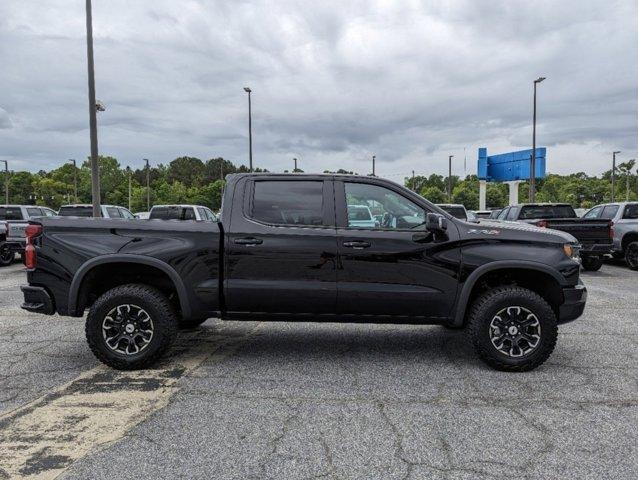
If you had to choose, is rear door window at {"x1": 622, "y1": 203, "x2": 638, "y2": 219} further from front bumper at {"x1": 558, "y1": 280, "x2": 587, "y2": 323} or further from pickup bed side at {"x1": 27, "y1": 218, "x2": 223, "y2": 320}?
pickup bed side at {"x1": 27, "y1": 218, "x2": 223, "y2": 320}

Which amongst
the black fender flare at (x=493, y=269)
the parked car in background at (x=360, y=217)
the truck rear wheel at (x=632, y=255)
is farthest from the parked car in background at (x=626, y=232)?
the parked car in background at (x=360, y=217)

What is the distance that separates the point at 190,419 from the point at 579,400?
2.99 m

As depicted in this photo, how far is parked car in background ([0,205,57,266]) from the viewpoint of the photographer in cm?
1407

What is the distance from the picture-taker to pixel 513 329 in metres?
4.78

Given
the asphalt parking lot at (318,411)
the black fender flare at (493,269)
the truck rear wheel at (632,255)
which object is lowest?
the asphalt parking lot at (318,411)

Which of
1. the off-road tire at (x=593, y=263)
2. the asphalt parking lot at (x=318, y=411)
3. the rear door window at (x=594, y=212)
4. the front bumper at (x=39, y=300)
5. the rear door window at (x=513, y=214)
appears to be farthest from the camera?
the rear door window at (x=594, y=212)

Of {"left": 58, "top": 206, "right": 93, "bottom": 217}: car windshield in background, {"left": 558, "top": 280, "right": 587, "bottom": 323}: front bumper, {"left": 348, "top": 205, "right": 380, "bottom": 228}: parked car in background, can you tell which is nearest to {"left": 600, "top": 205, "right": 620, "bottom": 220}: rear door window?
{"left": 558, "top": 280, "right": 587, "bottom": 323}: front bumper

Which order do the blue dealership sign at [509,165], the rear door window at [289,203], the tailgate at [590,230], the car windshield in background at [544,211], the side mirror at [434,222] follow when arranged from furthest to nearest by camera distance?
the blue dealership sign at [509,165]
the car windshield in background at [544,211]
the tailgate at [590,230]
the rear door window at [289,203]
the side mirror at [434,222]

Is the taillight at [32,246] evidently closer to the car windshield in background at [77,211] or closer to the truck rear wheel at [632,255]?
the car windshield in background at [77,211]

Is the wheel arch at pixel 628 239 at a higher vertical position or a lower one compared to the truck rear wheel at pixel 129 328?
higher

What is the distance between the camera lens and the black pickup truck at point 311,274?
187 inches

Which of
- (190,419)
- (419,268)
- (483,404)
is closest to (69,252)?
(190,419)

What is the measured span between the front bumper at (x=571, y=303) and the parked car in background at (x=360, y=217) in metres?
1.89

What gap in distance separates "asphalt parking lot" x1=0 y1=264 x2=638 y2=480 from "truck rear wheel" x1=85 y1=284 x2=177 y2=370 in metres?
0.17
